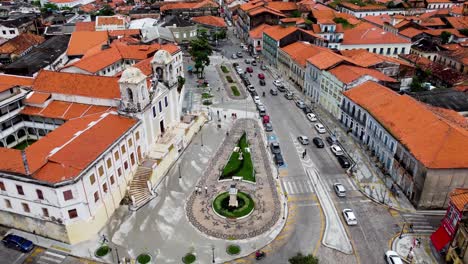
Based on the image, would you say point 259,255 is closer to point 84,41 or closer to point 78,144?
point 78,144

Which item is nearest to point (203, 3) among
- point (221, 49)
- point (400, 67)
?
point (221, 49)

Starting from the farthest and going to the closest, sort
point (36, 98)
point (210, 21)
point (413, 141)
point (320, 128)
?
point (210, 21)
point (320, 128)
point (36, 98)
point (413, 141)

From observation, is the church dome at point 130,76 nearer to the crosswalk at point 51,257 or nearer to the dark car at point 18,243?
the dark car at point 18,243

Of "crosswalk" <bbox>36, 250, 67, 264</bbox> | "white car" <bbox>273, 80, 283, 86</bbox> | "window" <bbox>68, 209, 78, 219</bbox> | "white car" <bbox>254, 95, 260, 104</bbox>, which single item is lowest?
"crosswalk" <bbox>36, 250, 67, 264</bbox>

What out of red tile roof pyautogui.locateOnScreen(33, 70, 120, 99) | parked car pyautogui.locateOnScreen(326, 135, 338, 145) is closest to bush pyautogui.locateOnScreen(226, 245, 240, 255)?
parked car pyautogui.locateOnScreen(326, 135, 338, 145)

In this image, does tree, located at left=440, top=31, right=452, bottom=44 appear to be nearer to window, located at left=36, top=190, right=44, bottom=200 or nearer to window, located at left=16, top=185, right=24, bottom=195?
window, located at left=36, top=190, right=44, bottom=200

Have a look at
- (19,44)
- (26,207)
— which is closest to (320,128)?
(26,207)
